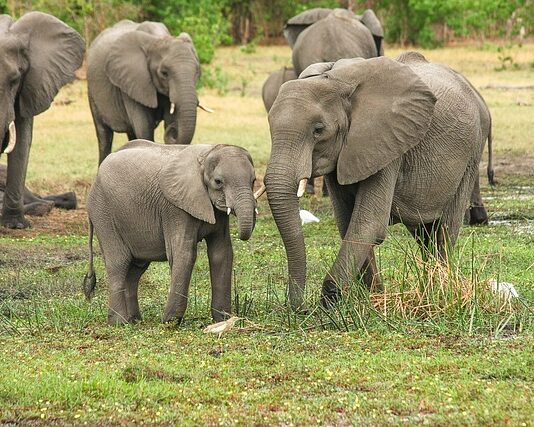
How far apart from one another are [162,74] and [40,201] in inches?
79.0

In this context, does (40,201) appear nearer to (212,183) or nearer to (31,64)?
(31,64)

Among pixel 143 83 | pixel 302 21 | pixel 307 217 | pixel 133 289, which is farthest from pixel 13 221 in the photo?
pixel 302 21

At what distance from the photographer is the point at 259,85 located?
31547mm

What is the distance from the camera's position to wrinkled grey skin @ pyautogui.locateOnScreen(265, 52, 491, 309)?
8555mm

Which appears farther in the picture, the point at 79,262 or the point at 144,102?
the point at 144,102

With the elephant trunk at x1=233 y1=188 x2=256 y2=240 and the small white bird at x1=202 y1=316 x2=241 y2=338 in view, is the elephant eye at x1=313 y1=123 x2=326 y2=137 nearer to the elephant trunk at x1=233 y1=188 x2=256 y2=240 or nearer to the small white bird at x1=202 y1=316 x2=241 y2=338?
the elephant trunk at x1=233 y1=188 x2=256 y2=240

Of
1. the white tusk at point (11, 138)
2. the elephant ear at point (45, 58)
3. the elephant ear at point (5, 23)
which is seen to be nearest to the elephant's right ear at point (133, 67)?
the elephant ear at point (45, 58)

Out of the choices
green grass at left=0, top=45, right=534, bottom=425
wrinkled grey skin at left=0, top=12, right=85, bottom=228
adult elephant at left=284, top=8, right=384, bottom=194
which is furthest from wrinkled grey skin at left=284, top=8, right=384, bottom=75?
green grass at left=0, top=45, right=534, bottom=425

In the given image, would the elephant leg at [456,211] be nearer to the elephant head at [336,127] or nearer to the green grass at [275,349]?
the green grass at [275,349]

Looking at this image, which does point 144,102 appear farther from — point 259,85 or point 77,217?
point 259,85

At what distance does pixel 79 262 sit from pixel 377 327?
464 cm

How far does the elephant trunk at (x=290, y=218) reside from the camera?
8469 millimetres

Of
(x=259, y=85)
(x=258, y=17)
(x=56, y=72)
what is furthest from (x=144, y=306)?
(x=258, y=17)

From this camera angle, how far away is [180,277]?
8.66 metres
